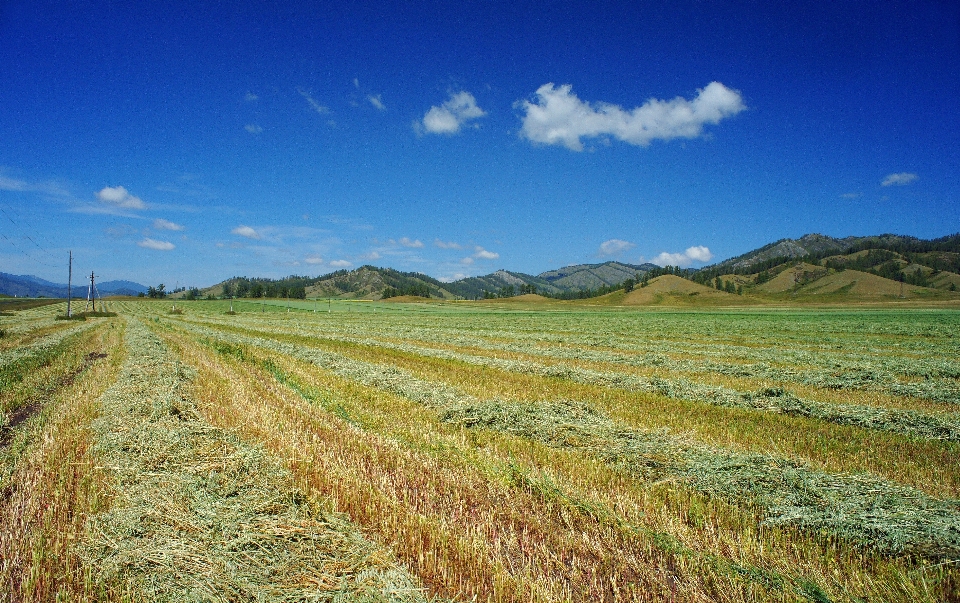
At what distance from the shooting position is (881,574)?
13.1ft

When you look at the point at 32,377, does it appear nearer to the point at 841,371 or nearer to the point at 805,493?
the point at 805,493

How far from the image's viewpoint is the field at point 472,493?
382 cm

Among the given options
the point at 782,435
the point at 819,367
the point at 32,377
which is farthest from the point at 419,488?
the point at 819,367

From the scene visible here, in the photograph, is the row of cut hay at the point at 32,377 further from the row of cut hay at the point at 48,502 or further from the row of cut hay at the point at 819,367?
the row of cut hay at the point at 819,367

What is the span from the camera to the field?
3820mm

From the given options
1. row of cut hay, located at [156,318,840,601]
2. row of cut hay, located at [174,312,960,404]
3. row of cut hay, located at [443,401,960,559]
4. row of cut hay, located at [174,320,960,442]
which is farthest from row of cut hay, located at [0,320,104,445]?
row of cut hay, located at [174,312,960,404]

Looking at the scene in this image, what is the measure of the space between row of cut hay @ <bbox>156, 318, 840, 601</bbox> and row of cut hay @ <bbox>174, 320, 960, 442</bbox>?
620 cm

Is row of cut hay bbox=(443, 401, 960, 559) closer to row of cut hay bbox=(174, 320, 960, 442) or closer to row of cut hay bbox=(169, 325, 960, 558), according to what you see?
row of cut hay bbox=(169, 325, 960, 558)

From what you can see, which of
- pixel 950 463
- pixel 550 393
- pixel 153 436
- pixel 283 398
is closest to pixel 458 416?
pixel 550 393

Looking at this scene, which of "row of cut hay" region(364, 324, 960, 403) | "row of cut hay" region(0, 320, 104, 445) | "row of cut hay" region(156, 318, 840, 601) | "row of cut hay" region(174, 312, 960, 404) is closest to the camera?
"row of cut hay" region(156, 318, 840, 601)

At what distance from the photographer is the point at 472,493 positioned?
18.2 feet

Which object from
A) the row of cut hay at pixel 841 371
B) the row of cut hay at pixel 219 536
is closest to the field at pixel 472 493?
the row of cut hay at pixel 219 536

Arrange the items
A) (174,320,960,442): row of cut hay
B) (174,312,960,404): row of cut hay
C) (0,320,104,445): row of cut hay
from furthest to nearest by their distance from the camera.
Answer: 1. (174,312,960,404): row of cut hay
2. (0,320,104,445): row of cut hay
3. (174,320,960,442): row of cut hay

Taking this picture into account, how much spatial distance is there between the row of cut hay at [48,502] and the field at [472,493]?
1.1 inches
